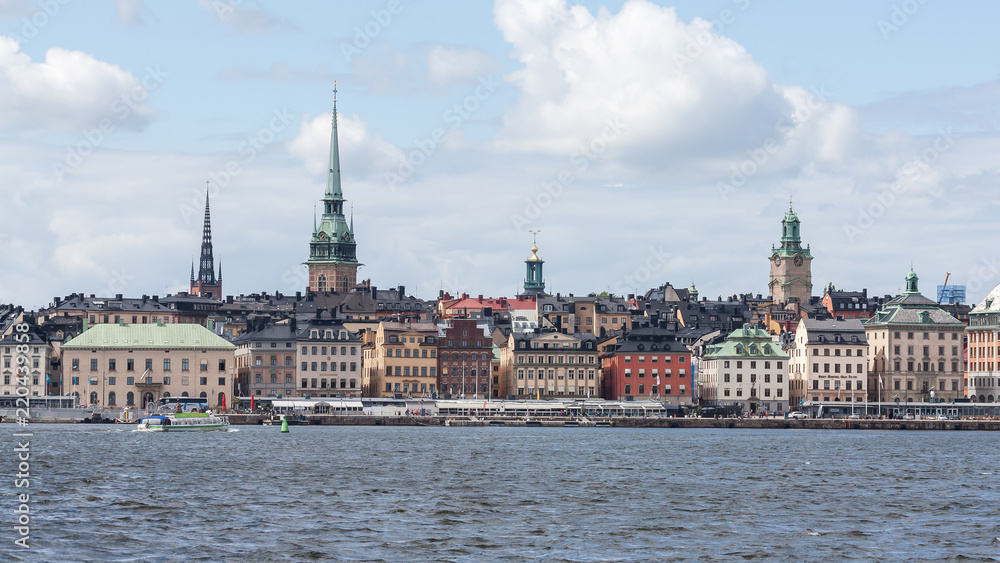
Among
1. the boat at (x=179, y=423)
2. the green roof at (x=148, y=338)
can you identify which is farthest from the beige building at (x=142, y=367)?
the boat at (x=179, y=423)

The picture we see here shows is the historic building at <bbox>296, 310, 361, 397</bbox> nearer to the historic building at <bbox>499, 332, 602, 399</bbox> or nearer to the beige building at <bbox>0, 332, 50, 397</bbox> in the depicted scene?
the historic building at <bbox>499, 332, 602, 399</bbox>

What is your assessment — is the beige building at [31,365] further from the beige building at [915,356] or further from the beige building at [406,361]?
the beige building at [915,356]

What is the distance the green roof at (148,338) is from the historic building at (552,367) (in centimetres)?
3062

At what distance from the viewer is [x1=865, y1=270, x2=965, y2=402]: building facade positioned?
174 m

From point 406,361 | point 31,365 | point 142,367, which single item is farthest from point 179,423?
point 406,361

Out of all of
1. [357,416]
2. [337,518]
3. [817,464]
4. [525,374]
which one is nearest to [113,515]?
[337,518]

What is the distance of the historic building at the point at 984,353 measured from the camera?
17500 cm

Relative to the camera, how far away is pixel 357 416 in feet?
485

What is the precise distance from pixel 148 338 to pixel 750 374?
62495mm

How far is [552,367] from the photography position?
170 metres

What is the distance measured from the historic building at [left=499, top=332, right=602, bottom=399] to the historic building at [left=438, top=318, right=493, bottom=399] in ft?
9.47

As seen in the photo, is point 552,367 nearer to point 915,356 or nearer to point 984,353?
point 915,356

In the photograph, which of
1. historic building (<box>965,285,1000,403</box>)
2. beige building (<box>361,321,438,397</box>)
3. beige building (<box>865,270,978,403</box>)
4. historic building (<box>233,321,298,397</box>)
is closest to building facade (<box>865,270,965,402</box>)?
beige building (<box>865,270,978,403</box>)

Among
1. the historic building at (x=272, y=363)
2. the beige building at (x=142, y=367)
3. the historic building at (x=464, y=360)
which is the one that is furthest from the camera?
the historic building at (x=464, y=360)
